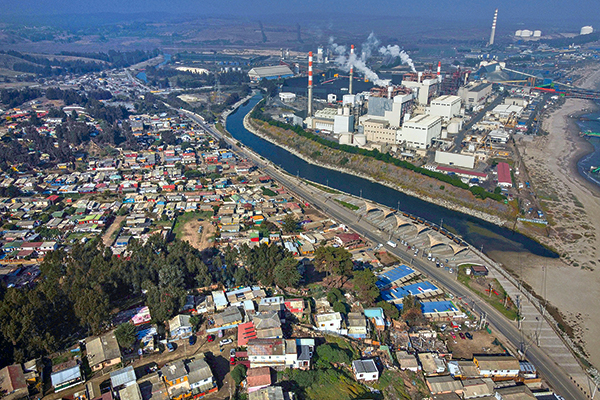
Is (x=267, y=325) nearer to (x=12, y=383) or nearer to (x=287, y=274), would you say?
(x=287, y=274)

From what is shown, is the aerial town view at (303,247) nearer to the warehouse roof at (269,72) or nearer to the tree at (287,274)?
the tree at (287,274)

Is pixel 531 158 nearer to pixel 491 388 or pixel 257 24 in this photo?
pixel 491 388

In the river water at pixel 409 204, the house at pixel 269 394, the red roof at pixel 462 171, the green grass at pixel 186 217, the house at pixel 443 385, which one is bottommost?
the river water at pixel 409 204

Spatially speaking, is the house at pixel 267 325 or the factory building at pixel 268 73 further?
the factory building at pixel 268 73

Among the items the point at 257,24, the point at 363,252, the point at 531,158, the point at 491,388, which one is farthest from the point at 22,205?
the point at 257,24

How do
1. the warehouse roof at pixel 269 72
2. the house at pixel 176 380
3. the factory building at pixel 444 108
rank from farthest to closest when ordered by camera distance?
the warehouse roof at pixel 269 72
the factory building at pixel 444 108
the house at pixel 176 380

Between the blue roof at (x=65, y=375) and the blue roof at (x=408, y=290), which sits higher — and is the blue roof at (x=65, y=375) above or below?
above

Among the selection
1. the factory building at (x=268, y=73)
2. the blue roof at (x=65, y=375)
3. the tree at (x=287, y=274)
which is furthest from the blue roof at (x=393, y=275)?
the factory building at (x=268, y=73)
